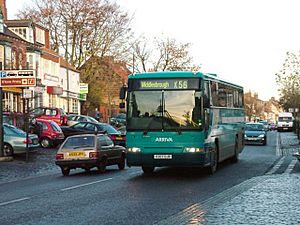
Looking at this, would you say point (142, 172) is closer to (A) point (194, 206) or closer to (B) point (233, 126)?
(B) point (233, 126)

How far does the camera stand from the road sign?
24194 millimetres

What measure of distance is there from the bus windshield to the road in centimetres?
161

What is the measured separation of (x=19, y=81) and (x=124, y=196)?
12.7 metres

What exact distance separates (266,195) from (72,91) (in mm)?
58457

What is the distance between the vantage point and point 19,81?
2447cm

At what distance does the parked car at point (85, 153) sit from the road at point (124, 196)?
2.61 feet

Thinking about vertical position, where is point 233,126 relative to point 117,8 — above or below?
below

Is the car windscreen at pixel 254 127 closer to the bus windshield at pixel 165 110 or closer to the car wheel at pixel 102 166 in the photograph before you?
the car wheel at pixel 102 166

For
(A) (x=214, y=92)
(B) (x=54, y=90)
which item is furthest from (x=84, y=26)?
(A) (x=214, y=92)

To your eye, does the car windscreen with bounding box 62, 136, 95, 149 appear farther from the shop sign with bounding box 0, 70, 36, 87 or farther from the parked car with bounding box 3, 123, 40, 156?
the parked car with bounding box 3, 123, 40, 156

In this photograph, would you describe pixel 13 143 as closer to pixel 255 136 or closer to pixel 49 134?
pixel 49 134

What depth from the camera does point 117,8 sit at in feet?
200

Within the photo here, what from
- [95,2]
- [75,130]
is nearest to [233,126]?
[75,130]

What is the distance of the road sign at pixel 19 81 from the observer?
24.2 meters
